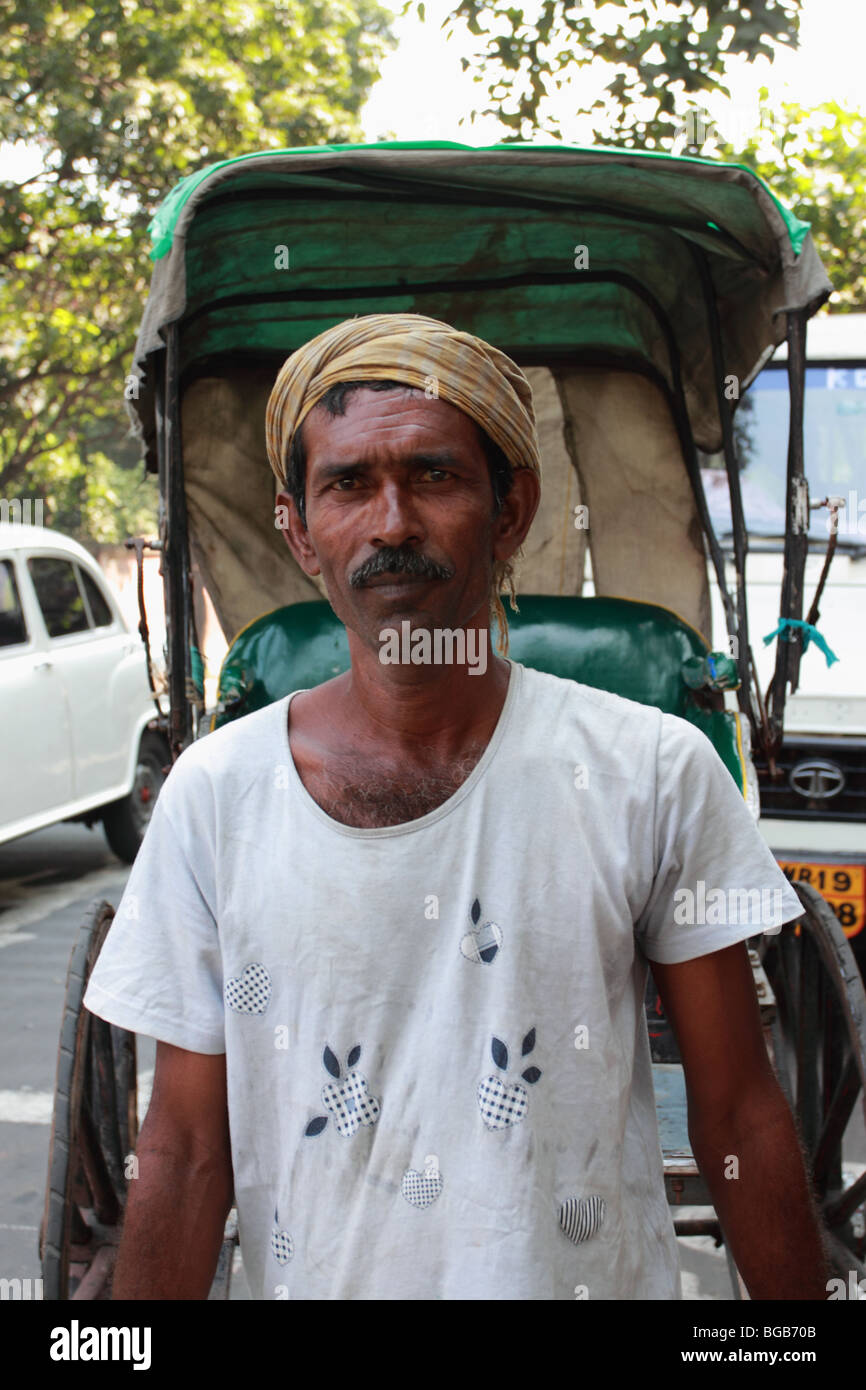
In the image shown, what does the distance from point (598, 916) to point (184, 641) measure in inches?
79.0

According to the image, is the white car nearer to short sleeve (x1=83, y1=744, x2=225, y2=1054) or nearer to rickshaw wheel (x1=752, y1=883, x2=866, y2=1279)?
rickshaw wheel (x1=752, y1=883, x2=866, y2=1279)

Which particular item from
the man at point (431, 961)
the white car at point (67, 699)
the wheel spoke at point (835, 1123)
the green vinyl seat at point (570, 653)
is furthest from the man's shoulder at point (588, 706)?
the white car at point (67, 699)

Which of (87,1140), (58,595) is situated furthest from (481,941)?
(58,595)

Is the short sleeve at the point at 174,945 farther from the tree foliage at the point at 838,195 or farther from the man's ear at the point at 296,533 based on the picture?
the tree foliage at the point at 838,195

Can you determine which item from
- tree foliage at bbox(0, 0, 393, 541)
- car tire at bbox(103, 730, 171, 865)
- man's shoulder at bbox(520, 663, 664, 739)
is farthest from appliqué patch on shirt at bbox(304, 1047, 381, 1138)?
tree foliage at bbox(0, 0, 393, 541)

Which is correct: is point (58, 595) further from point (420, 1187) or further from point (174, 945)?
point (420, 1187)

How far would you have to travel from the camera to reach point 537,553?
3.99m

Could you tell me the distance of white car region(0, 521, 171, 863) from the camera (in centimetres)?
662

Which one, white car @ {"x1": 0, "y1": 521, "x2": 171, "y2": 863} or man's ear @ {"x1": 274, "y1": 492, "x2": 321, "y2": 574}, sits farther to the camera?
white car @ {"x1": 0, "y1": 521, "x2": 171, "y2": 863}

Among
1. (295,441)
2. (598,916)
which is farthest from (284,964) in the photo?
(295,441)

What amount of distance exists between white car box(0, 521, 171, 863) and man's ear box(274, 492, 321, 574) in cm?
507

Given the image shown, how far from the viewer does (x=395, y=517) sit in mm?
1475

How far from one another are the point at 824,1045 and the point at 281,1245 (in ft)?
6.53
